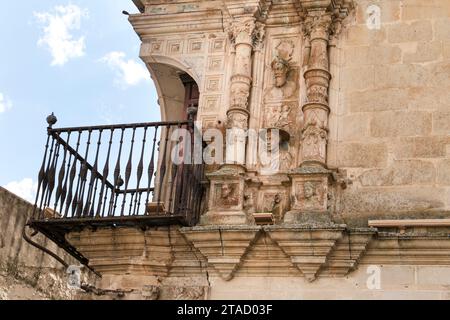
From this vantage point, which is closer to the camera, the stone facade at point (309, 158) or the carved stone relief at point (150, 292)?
the stone facade at point (309, 158)

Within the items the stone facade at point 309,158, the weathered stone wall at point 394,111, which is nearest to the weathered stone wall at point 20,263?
the stone facade at point 309,158

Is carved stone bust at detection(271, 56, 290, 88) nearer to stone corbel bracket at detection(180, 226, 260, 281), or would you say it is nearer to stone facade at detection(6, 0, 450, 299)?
stone facade at detection(6, 0, 450, 299)

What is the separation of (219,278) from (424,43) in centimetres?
320

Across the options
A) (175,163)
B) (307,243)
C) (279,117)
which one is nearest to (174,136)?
(175,163)

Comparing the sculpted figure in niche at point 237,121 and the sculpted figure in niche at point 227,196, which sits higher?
the sculpted figure in niche at point 237,121

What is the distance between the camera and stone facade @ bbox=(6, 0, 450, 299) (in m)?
7.81

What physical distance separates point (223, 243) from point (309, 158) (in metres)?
1.20

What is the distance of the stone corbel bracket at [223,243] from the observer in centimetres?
793

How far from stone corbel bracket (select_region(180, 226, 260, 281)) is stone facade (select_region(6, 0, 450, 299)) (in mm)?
13

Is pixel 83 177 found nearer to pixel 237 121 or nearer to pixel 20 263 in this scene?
pixel 237 121

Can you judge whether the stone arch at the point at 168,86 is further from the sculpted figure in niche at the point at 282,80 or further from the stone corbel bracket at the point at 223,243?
the stone corbel bracket at the point at 223,243

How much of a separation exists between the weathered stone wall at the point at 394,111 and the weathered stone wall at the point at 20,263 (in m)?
5.21
